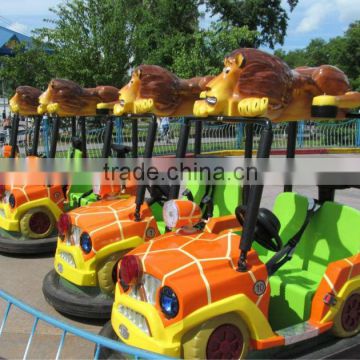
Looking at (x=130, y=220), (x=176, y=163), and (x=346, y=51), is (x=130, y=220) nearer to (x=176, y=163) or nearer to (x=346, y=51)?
(x=176, y=163)

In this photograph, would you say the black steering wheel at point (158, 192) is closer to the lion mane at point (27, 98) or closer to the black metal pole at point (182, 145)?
the black metal pole at point (182, 145)

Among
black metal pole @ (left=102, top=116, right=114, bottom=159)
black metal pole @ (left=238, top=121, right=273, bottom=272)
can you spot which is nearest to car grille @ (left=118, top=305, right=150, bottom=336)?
black metal pole @ (left=238, top=121, right=273, bottom=272)

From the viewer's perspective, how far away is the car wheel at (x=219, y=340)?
7.93ft

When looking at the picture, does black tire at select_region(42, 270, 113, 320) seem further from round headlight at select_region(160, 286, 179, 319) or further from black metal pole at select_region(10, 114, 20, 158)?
black metal pole at select_region(10, 114, 20, 158)

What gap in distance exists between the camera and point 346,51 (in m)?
26.0

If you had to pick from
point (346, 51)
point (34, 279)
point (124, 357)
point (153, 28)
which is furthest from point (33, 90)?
point (346, 51)

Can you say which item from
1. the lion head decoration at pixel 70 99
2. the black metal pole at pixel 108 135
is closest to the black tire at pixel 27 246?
the black metal pole at pixel 108 135

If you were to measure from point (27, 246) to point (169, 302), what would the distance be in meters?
3.03

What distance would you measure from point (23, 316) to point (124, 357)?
1373mm

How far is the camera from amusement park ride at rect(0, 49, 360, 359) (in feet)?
8.09

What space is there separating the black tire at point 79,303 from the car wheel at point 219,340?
125 centimetres

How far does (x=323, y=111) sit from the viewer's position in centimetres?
291

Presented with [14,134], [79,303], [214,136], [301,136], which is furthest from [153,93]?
[301,136]

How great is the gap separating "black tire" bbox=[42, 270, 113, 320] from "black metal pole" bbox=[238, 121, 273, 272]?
139 centimetres
